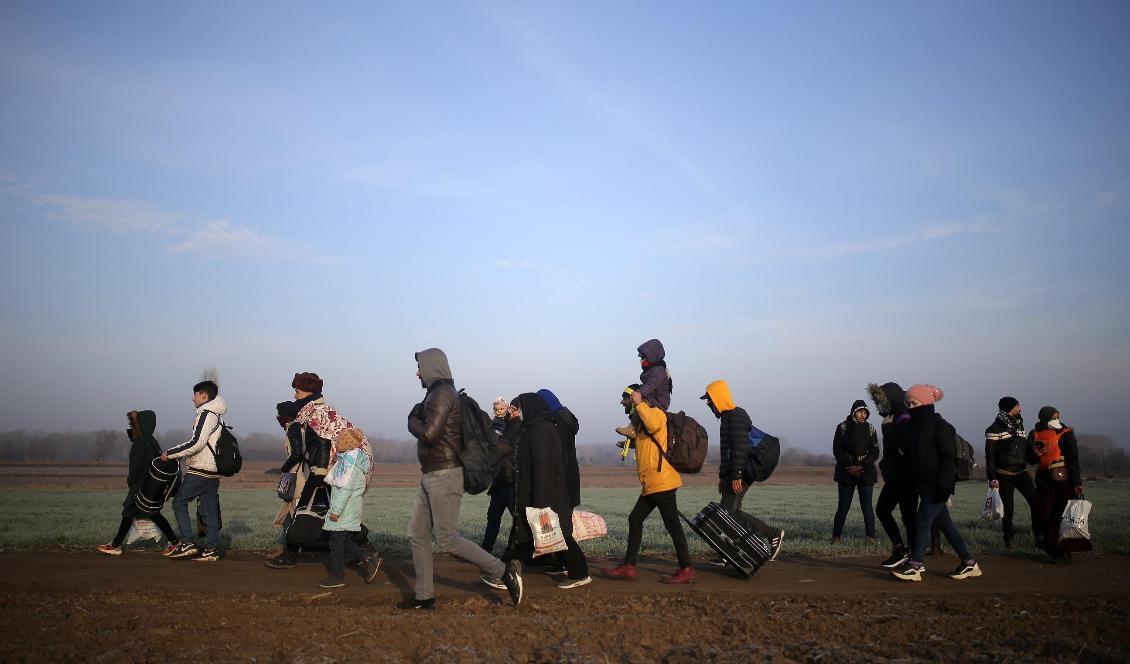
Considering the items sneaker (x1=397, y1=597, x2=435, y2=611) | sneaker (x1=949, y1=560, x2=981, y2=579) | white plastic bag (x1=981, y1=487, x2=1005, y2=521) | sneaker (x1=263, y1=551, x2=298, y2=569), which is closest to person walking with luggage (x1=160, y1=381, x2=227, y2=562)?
sneaker (x1=263, y1=551, x2=298, y2=569)

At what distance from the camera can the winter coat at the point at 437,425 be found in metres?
6.82

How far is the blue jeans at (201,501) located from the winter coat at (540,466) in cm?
417

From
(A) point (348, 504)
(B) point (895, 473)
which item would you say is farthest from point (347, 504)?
(B) point (895, 473)

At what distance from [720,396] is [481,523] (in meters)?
8.24

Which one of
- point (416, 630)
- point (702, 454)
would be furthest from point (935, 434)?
point (416, 630)

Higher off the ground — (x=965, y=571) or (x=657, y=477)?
(x=657, y=477)

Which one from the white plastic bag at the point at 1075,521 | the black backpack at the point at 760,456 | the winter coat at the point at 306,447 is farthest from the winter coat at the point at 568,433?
the white plastic bag at the point at 1075,521

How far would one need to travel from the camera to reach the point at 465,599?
24.3ft

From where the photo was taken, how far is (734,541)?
27.6 feet

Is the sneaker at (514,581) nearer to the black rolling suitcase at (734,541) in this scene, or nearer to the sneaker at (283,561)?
the black rolling suitcase at (734,541)

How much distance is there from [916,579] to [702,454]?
2.54 m

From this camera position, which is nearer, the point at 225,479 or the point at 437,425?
the point at 437,425

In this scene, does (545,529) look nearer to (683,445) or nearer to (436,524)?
(436,524)

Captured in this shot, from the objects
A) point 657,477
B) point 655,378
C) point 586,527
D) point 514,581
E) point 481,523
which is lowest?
point 481,523
